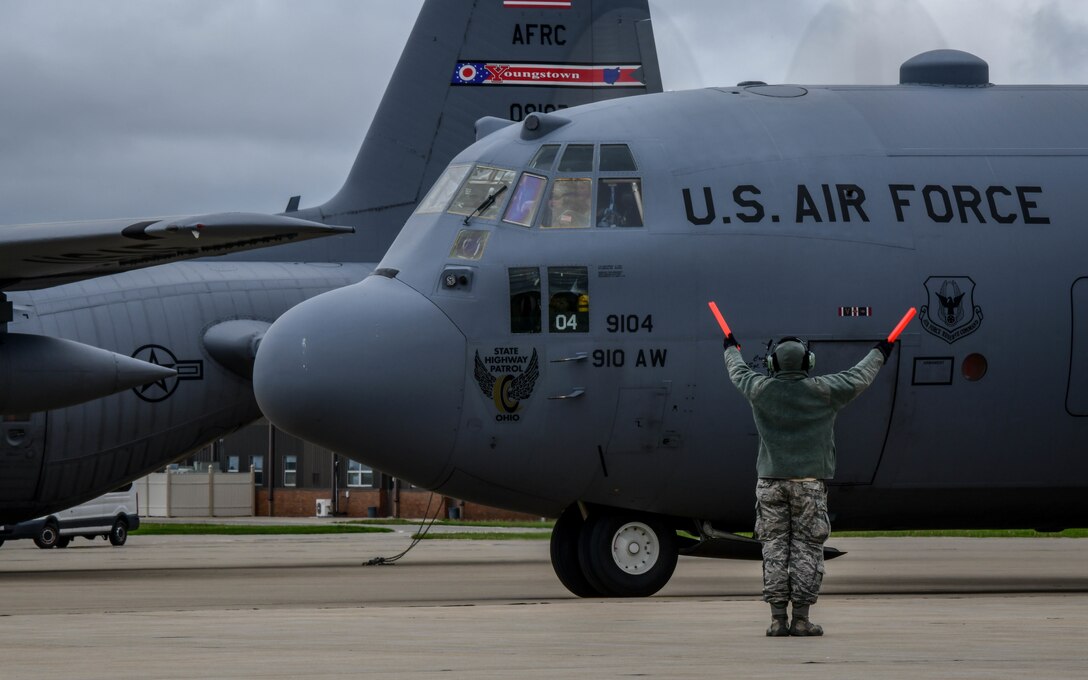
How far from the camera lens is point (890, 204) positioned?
15.7 meters

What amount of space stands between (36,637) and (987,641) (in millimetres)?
5681

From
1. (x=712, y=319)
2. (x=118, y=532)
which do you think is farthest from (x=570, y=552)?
(x=118, y=532)

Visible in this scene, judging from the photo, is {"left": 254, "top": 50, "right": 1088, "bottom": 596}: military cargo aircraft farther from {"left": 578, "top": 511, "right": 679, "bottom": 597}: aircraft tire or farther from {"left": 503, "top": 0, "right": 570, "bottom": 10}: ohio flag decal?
{"left": 503, "top": 0, "right": 570, "bottom": 10}: ohio flag decal

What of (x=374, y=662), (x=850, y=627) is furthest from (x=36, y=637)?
(x=850, y=627)

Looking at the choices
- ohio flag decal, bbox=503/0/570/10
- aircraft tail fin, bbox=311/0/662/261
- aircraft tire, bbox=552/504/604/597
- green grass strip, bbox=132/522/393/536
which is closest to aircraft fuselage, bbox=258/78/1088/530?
aircraft tire, bbox=552/504/604/597

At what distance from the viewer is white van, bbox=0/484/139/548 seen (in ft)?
122

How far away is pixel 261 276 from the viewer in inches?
984

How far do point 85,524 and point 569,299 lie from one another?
2637cm

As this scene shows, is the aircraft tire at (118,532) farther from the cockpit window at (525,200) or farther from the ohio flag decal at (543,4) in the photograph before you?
the cockpit window at (525,200)

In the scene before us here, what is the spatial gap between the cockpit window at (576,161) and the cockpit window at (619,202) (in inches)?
7.5

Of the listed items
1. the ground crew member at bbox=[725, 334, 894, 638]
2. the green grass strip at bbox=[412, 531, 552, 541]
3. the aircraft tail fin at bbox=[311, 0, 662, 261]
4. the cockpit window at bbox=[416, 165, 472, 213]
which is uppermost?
the aircraft tail fin at bbox=[311, 0, 662, 261]

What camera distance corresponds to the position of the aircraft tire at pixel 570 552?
51.0 feet

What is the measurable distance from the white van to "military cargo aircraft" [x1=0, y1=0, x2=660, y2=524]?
14.0 m

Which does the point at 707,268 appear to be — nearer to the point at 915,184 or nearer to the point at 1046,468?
the point at 915,184
